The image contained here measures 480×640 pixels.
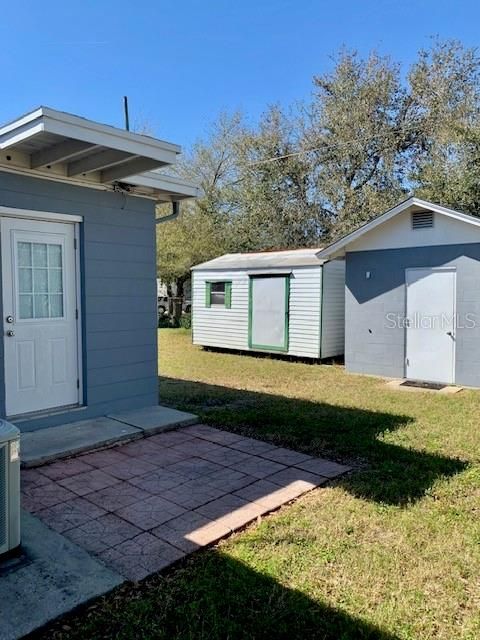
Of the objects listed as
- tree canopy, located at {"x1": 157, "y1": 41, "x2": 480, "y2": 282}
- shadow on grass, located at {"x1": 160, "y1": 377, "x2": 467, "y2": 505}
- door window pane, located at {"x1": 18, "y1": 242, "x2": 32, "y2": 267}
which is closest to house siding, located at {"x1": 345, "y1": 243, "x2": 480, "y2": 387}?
shadow on grass, located at {"x1": 160, "y1": 377, "x2": 467, "y2": 505}

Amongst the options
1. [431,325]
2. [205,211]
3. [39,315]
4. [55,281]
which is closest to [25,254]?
[55,281]

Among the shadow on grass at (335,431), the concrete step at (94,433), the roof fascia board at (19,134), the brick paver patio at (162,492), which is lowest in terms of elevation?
the shadow on grass at (335,431)

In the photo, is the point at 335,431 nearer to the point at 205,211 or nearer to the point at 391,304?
the point at 391,304

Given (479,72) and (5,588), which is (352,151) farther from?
(5,588)

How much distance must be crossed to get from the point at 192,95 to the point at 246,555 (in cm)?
1818

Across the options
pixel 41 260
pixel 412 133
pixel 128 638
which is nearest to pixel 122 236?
pixel 41 260

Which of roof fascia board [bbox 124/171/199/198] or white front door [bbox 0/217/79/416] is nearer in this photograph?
white front door [bbox 0/217/79/416]

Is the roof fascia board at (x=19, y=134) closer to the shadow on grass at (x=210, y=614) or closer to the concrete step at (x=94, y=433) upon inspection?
the concrete step at (x=94, y=433)

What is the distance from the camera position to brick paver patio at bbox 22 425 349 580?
286cm

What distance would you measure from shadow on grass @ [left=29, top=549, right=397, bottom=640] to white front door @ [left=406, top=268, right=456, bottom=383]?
6.58 metres

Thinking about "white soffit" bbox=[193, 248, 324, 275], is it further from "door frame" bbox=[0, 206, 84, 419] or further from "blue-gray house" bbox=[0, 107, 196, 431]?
"door frame" bbox=[0, 206, 84, 419]

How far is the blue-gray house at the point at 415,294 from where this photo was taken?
25.7 feet

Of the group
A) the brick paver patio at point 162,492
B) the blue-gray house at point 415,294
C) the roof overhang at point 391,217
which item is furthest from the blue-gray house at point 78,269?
the blue-gray house at point 415,294

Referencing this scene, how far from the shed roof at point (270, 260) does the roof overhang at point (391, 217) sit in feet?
3.01
